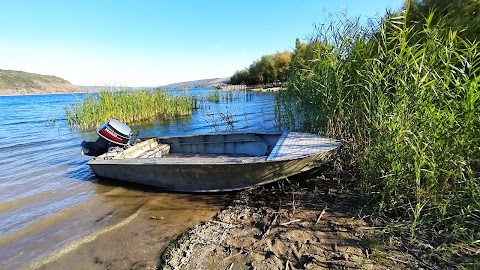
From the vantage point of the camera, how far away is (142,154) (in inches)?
227

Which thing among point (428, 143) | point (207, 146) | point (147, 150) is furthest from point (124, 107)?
point (428, 143)

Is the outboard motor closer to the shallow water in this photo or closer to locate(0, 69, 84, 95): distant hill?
the shallow water

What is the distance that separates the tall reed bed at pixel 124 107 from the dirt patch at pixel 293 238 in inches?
446

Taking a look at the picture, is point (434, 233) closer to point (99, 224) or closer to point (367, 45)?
point (367, 45)

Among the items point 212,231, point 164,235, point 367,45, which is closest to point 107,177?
point 164,235

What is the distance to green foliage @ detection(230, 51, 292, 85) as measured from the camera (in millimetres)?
47875

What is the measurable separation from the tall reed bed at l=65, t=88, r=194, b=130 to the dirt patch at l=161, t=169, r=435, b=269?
37.2 feet

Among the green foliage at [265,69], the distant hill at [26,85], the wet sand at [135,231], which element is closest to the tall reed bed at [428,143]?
the wet sand at [135,231]

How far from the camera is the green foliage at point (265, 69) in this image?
47875mm

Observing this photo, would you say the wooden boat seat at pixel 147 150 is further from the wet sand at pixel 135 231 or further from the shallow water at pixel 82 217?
the wet sand at pixel 135 231

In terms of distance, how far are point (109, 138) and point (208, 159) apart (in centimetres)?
284

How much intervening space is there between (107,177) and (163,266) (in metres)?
3.19

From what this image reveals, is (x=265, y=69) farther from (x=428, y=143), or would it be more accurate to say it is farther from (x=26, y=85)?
(x=26, y=85)

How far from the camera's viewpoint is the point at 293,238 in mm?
2861
